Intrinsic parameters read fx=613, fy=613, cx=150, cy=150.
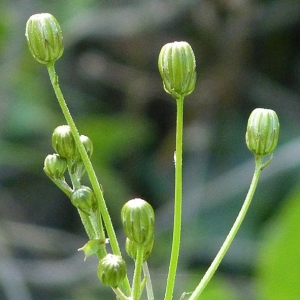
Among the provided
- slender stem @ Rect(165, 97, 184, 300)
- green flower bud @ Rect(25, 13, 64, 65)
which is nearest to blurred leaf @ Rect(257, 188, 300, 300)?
slender stem @ Rect(165, 97, 184, 300)

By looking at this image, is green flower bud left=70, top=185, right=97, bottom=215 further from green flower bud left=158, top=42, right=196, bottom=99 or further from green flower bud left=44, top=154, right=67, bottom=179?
green flower bud left=158, top=42, right=196, bottom=99

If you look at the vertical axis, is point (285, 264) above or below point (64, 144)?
below

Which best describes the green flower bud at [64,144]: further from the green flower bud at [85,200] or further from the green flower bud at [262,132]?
Result: the green flower bud at [262,132]

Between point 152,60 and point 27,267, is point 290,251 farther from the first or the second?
point 152,60

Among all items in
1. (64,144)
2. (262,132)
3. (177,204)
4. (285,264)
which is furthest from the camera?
(285,264)

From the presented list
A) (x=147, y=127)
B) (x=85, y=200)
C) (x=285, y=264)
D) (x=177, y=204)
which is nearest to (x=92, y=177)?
(x=85, y=200)

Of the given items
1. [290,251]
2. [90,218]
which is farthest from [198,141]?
[90,218]

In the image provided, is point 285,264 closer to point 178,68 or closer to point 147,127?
point 178,68
